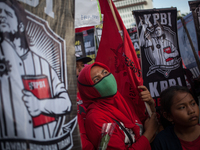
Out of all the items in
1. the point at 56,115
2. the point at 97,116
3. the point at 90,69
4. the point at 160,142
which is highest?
the point at 90,69

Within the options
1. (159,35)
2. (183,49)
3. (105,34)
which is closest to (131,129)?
(105,34)

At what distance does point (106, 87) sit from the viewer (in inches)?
69.1

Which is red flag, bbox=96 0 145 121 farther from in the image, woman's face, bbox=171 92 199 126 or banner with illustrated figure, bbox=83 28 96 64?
banner with illustrated figure, bbox=83 28 96 64

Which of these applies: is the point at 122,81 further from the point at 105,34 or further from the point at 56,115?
the point at 56,115

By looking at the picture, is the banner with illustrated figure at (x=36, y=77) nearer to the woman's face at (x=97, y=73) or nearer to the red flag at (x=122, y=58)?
the woman's face at (x=97, y=73)

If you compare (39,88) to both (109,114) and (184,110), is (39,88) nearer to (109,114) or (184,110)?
(109,114)

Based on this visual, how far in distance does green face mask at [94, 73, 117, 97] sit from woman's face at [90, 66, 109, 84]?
6 centimetres

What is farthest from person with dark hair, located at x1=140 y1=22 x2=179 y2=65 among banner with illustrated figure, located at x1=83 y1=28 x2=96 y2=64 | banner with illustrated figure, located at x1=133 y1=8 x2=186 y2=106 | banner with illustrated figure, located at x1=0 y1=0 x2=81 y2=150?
banner with illustrated figure, located at x1=0 y1=0 x2=81 y2=150

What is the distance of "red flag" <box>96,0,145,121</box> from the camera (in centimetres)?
202

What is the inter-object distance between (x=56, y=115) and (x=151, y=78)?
2265 mm

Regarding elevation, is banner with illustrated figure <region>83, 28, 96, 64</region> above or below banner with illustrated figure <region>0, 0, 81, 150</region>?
above

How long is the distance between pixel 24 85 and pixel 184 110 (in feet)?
4.47

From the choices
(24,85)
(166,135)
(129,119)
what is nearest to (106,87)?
(129,119)

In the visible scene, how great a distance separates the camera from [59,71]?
1.17 m
